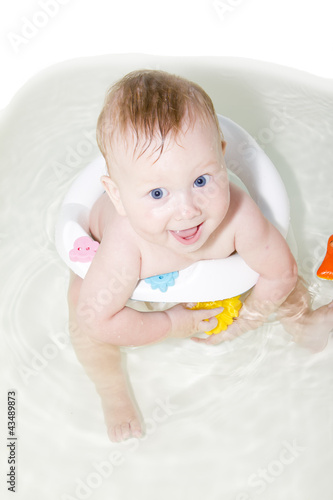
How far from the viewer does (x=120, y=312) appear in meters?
1.34

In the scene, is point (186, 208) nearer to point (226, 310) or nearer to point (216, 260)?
point (216, 260)

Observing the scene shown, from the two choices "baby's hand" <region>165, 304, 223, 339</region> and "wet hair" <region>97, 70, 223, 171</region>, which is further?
"baby's hand" <region>165, 304, 223, 339</region>

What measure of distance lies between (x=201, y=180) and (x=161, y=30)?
1.09 meters

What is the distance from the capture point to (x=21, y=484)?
4.52 ft

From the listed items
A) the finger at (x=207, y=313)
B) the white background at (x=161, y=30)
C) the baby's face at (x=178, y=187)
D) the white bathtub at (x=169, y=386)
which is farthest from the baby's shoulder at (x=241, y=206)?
the white background at (x=161, y=30)

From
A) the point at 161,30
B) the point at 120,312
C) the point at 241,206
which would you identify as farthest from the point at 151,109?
the point at 161,30

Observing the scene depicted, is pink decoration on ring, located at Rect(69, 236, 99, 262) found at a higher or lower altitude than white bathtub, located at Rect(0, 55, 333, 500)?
higher

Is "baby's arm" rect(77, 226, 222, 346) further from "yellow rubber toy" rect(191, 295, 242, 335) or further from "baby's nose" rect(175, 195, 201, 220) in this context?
"baby's nose" rect(175, 195, 201, 220)

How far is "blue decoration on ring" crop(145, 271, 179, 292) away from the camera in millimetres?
1307

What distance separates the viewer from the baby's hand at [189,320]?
1400 millimetres

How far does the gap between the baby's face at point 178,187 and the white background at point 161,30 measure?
99 centimetres

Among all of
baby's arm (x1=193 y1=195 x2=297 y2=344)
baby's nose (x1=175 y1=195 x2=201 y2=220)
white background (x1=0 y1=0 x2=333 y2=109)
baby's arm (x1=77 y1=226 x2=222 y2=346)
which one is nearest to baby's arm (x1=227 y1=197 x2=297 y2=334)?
baby's arm (x1=193 y1=195 x2=297 y2=344)

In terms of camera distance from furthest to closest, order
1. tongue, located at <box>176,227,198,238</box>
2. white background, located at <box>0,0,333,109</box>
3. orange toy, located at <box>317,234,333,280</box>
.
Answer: white background, located at <box>0,0,333,109</box>, orange toy, located at <box>317,234,333,280</box>, tongue, located at <box>176,227,198,238</box>

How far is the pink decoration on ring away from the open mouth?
249 mm
